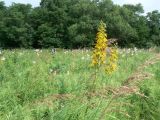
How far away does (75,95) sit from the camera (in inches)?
250

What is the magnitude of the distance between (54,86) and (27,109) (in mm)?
2018

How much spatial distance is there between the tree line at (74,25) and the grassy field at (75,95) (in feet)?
137

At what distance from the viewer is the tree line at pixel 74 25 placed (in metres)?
52.7

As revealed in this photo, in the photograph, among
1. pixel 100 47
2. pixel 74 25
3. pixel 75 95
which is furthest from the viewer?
pixel 74 25

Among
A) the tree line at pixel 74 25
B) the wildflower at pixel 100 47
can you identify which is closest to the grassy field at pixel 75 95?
the wildflower at pixel 100 47

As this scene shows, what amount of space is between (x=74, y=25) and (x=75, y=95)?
45.0 metres

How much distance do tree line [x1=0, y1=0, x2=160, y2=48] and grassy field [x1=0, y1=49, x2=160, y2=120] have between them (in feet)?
137

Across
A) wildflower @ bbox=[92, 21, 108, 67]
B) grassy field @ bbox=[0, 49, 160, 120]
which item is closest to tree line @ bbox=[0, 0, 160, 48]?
wildflower @ bbox=[92, 21, 108, 67]

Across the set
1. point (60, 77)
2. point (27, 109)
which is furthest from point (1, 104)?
point (60, 77)

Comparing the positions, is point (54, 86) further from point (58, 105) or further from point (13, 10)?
point (13, 10)

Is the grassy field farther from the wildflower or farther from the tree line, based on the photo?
the tree line

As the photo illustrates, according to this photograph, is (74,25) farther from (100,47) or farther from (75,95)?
(75,95)

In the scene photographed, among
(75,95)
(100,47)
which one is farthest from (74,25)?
(75,95)

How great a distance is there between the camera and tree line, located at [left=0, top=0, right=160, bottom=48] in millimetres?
52719
